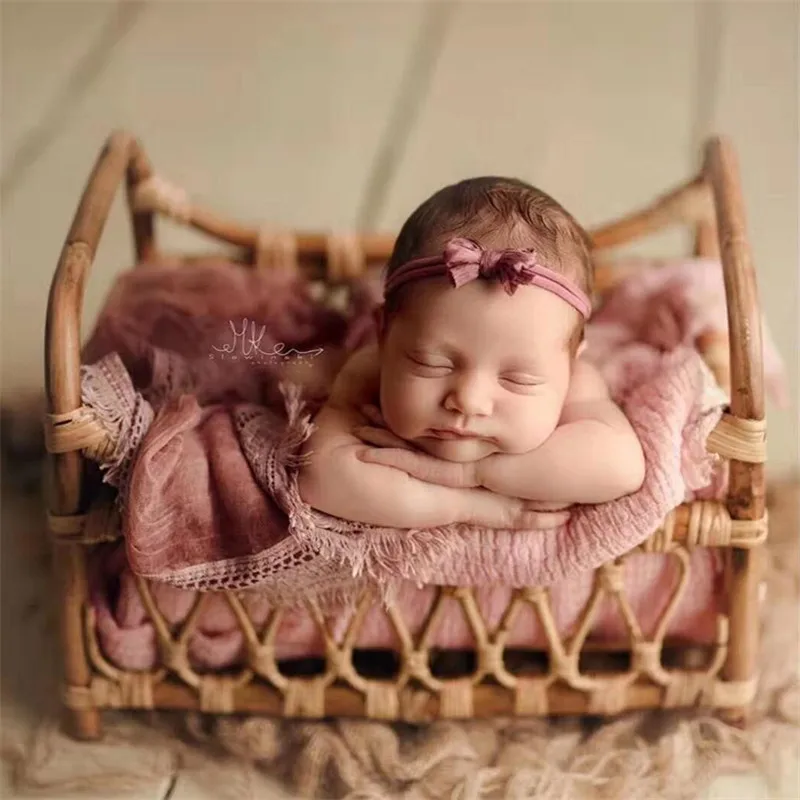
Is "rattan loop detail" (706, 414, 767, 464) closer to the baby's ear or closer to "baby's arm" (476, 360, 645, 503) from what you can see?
"baby's arm" (476, 360, 645, 503)

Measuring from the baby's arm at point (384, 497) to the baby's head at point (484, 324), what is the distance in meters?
0.03

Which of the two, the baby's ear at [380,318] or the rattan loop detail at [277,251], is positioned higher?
the rattan loop detail at [277,251]

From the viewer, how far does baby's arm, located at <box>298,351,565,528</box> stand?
0.86m

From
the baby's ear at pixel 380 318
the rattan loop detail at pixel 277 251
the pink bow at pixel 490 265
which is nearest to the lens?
the pink bow at pixel 490 265

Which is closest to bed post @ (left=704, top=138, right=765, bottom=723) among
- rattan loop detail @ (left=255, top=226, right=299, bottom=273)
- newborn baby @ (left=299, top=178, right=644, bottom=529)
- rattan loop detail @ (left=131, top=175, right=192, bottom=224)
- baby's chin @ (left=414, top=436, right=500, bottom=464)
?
newborn baby @ (left=299, top=178, right=644, bottom=529)

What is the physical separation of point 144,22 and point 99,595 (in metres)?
1.36

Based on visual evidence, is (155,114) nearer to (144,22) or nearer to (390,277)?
(144,22)

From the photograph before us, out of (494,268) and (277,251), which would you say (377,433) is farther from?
(277,251)

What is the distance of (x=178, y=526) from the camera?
2.96ft

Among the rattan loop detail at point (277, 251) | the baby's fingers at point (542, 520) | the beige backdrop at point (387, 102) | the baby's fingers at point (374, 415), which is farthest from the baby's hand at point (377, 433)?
the beige backdrop at point (387, 102)

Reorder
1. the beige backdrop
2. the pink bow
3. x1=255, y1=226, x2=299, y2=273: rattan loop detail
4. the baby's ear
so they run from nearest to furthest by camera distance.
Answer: the pink bow < the baby's ear < x1=255, y1=226, x2=299, y2=273: rattan loop detail < the beige backdrop

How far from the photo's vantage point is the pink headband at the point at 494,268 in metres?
0.81

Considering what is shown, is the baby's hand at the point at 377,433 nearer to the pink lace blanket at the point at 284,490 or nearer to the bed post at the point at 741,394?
the pink lace blanket at the point at 284,490

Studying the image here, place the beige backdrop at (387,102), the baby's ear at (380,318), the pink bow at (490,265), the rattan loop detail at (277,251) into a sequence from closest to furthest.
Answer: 1. the pink bow at (490,265)
2. the baby's ear at (380,318)
3. the rattan loop detail at (277,251)
4. the beige backdrop at (387,102)
